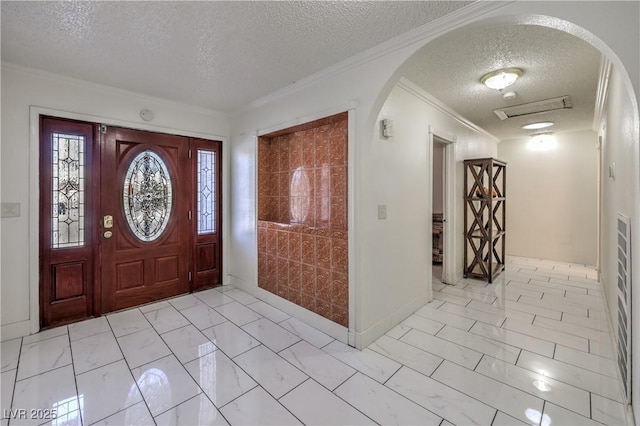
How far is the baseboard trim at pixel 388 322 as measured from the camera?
2395 millimetres

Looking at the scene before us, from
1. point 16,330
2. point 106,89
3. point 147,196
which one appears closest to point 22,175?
point 147,196

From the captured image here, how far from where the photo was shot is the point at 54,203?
277 cm

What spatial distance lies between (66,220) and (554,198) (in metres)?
7.73

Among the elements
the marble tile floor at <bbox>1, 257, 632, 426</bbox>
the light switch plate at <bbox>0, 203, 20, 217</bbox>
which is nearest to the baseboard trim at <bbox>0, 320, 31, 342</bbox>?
the marble tile floor at <bbox>1, 257, 632, 426</bbox>

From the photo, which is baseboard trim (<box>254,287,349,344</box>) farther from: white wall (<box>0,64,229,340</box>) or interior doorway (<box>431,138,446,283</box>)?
interior doorway (<box>431,138,446,283</box>)

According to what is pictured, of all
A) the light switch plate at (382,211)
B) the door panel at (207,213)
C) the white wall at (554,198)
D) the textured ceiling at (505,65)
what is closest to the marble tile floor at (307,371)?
the door panel at (207,213)

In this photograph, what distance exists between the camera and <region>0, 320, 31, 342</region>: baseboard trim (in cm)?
249

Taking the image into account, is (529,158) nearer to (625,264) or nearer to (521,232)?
(521,232)

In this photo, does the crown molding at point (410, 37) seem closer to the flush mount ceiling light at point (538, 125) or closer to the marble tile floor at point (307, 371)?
the marble tile floor at point (307, 371)

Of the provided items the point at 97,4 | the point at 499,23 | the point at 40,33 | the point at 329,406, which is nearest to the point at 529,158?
the point at 499,23

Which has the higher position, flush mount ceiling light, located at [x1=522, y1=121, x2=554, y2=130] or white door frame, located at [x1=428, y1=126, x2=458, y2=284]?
flush mount ceiling light, located at [x1=522, y1=121, x2=554, y2=130]

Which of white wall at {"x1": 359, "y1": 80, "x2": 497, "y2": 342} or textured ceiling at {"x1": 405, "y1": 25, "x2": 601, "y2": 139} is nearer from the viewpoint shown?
textured ceiling at {"x1": 405, "y1": 25, "x2": 601, "y2": 139}

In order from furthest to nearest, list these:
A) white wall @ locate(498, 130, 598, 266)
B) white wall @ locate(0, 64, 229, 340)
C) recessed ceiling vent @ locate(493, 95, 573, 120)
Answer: white wall @ locate(498, 130, 598, 266) < recessed ceiling vent @ locate(493, 95, 573, 120) < white wall @ locate(0, 64, 229, 340)

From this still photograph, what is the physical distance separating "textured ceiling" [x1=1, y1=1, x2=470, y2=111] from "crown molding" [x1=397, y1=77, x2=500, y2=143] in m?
0.82
